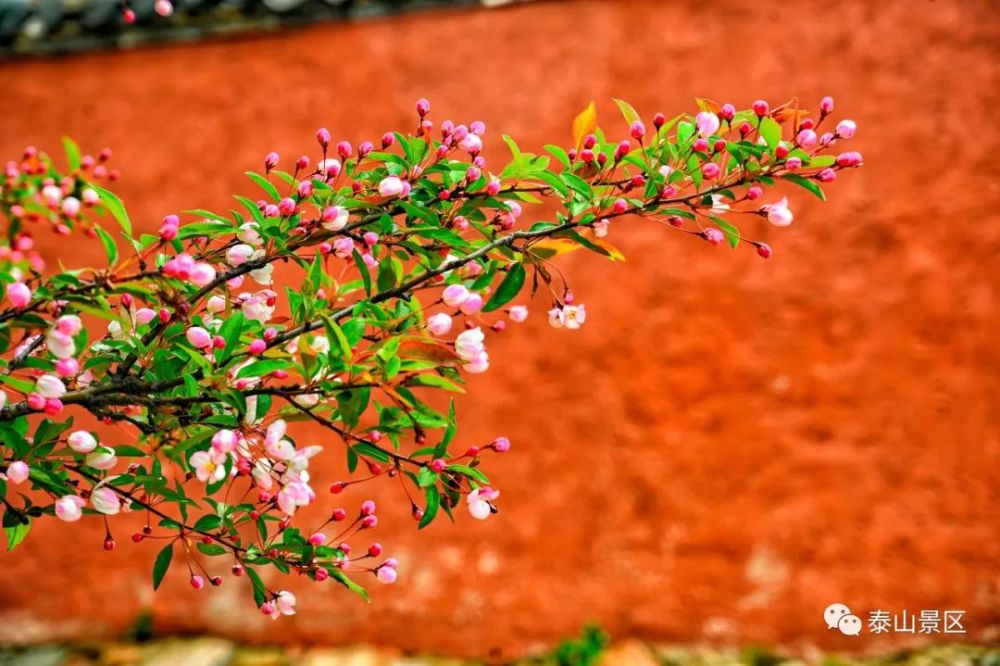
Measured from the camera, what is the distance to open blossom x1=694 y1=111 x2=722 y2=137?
1106mm

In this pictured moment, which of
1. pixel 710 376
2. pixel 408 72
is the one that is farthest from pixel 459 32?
pixel 710 376

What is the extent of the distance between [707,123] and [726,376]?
172 centimetres

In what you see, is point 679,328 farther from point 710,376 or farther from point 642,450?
point 642,450

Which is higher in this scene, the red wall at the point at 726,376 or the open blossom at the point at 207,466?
the red wall at the point at 726,376

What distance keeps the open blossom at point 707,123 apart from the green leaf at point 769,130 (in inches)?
2.3

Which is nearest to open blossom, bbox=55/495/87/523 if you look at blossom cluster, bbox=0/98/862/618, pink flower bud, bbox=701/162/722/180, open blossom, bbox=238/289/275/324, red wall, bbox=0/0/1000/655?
blossom cluster, bbox=0/98/862/618

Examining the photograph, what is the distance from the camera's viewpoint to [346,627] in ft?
9.66

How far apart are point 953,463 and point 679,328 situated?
91 centimetres

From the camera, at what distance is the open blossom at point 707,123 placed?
111 cm

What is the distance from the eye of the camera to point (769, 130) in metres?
1.12

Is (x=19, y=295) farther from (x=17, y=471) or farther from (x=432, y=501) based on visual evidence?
(x=432, y=501)

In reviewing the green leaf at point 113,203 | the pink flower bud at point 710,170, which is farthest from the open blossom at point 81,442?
the pink flower bud at point 710,170

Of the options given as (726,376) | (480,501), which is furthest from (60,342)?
(726,376)

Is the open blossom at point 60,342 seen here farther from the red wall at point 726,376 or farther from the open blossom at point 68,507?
the red wall at point 726,376
